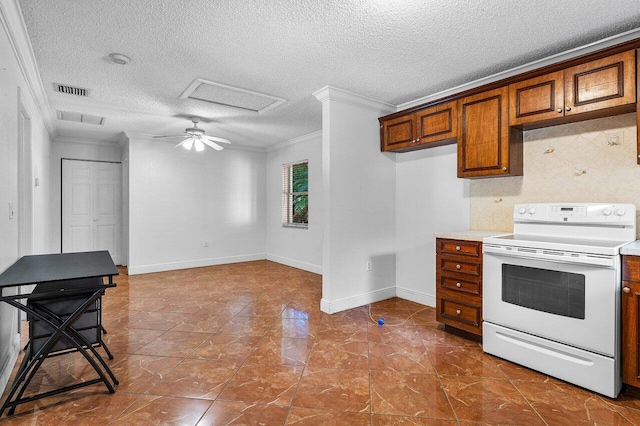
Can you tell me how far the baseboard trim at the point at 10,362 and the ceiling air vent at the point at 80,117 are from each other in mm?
3067

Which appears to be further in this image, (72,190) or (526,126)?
(72,190)

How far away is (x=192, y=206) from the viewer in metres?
6.43

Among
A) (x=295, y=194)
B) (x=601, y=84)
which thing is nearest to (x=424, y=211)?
(x=601, y=84)

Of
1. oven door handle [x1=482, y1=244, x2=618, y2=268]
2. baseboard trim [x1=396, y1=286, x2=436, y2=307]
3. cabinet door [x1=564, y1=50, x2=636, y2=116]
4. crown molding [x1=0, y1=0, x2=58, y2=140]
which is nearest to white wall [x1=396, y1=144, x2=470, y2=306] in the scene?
baseboard trim [x1=396, y1=286, x2=436, y2=307]

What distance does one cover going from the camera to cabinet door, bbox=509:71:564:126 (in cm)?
260

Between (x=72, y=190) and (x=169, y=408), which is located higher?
(x=72, y=190)

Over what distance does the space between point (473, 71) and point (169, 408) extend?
3.65 metres

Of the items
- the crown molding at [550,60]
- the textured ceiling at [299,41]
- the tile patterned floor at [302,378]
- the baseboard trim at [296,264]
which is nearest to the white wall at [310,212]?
the baseboard trim at [296,264]

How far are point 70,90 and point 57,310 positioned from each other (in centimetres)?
266

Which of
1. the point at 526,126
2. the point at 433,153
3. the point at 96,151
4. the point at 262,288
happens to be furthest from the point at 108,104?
the point at 526,126

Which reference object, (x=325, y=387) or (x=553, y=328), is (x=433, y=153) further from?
(x=325, y=387)

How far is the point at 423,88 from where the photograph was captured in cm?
364

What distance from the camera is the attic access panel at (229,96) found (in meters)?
3.52

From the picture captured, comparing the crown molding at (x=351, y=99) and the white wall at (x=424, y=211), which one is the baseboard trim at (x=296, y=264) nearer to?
the white wall at (x=424, y=211)
